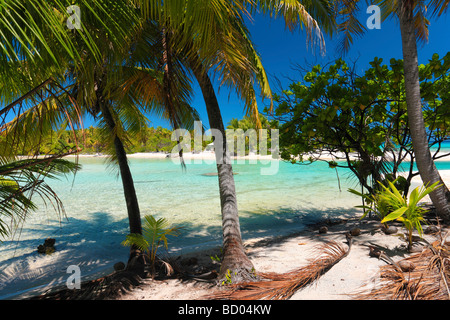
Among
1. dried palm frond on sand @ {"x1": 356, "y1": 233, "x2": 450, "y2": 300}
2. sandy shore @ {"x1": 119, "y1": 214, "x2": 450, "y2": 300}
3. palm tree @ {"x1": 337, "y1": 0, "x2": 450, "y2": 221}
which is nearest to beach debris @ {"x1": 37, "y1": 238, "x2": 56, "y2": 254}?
sandy shore @ {"x1": 119, "y1": 214, "x2": 450, "y2": 300}

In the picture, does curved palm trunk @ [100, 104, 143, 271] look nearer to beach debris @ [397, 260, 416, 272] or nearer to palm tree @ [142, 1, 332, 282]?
palm tree @ [142, 1, 332, 282]

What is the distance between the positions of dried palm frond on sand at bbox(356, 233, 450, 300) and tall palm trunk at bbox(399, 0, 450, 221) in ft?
7.65

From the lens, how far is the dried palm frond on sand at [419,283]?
1834mm

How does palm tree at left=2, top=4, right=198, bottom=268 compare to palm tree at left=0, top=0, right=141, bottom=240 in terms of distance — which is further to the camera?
palm tree at left=2, top=4, right=198, bottom=268

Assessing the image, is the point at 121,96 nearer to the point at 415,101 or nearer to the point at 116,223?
the point at 415,101

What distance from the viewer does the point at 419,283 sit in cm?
195

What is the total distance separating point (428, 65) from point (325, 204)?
6448mm

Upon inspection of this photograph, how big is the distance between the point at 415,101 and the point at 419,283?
3.31m

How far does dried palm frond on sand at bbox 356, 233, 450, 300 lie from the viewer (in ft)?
6.02

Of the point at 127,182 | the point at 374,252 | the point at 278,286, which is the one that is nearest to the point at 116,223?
the point at 127,182

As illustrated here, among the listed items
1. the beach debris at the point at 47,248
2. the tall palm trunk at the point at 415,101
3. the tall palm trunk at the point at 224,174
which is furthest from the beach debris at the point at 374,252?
the beach debris at the point at 47,248
